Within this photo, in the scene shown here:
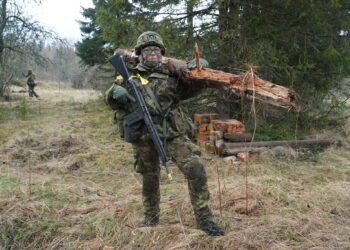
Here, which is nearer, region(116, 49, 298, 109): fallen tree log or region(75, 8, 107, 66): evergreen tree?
region(116, 49, 298, 109): fallen tree log

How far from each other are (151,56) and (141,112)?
644 millimetres

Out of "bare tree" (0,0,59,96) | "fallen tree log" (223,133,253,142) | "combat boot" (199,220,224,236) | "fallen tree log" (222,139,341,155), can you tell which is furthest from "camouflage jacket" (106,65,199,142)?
"bare tree" (0,0,59,96)

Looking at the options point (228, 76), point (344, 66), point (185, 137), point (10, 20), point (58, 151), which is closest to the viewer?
point (228, 76)

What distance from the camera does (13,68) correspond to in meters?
21.2

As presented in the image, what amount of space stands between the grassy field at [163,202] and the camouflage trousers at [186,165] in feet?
1.03

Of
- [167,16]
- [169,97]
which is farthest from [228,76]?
[167,16]

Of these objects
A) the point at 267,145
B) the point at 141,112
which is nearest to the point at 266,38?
the point at 267,145

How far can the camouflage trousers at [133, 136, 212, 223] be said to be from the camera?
435cm

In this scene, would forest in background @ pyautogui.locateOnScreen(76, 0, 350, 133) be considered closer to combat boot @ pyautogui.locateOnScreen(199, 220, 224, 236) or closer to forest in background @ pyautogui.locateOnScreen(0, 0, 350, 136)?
forest in background @ pyautogui.locateOnScreen(0, 0, 350, 136)

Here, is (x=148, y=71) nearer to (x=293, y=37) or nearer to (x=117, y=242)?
(x=117, y=242)

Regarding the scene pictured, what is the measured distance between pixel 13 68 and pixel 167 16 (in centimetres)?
1446

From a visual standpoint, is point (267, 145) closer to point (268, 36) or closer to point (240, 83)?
point (268, 36)

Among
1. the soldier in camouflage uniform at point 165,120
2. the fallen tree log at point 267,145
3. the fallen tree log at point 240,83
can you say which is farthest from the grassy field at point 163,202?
the fallen tree log at point 240,83

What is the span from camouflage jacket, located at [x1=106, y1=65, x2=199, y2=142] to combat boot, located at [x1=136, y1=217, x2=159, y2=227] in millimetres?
1098
